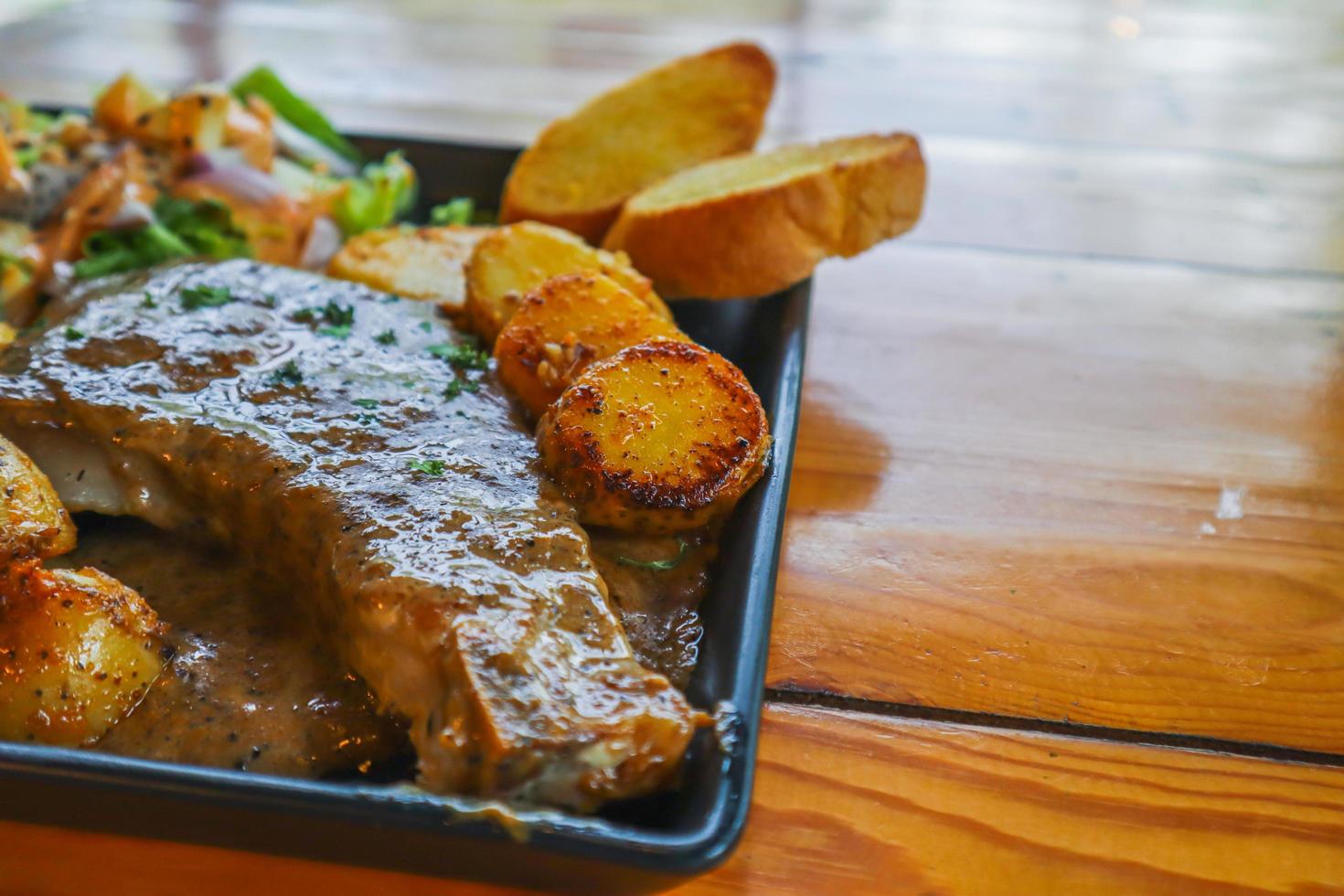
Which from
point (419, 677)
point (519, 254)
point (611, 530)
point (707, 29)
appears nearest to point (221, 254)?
point (519, 254)

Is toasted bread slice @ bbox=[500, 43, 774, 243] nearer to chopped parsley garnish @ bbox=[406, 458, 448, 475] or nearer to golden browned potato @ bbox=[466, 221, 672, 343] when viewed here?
golden browned potato @ bbox=[466, 221, 672, 343]

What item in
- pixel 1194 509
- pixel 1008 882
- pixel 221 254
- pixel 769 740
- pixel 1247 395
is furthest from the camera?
pixel 221 254

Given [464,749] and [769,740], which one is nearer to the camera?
[464,749]

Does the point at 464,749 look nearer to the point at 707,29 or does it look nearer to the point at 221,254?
the point at 221,254

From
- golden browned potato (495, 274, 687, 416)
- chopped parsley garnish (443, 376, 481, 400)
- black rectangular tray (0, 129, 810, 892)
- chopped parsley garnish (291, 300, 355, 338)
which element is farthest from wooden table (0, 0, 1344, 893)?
chopped parsley garnish (291, 300, 355, 338)

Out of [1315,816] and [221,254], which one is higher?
[221,254]

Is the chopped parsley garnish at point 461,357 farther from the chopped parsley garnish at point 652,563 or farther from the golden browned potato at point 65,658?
the golden browned potato at point 65,658

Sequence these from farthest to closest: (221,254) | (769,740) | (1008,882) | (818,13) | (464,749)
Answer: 1. (818,13)
2. (221,254)
3. (769,740)
4. (1008,882)
5. (464,749)

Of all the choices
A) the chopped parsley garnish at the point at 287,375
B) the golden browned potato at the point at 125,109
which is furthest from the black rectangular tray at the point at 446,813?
the golden browned potato at the point at 125,109
